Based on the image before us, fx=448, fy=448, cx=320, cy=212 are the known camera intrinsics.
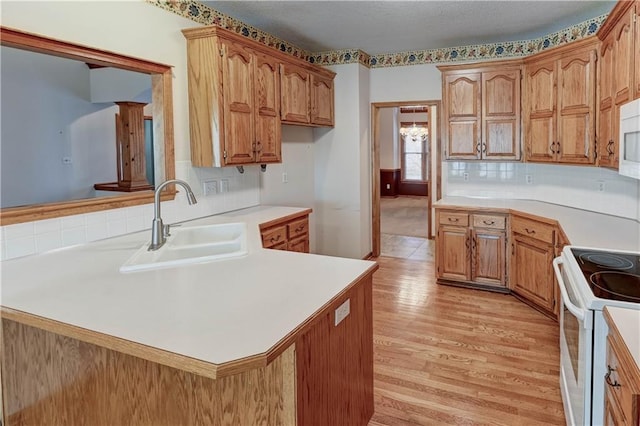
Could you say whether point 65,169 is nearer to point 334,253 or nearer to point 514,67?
point 334,253

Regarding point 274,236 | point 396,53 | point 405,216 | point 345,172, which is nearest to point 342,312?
point 274,236

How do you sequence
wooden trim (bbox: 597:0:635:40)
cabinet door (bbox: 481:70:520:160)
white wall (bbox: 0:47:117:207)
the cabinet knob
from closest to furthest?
the cabinet knob
wooden trim (bbox: 597:0:635:40)
cabinet door (bbox: 481:70:520:160)
white wall (bbox: 0:47:117:207)

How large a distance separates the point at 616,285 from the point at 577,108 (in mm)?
2314

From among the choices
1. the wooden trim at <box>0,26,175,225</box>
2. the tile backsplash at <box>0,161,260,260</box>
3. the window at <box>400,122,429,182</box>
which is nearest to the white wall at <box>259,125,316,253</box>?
the tile backsplash at <box>0,161,260,260</box>

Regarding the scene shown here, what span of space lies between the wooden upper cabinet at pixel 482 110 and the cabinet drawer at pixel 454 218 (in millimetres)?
650

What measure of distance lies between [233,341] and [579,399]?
1468 millimetres

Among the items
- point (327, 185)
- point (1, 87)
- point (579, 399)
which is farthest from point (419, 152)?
point (579, 399)

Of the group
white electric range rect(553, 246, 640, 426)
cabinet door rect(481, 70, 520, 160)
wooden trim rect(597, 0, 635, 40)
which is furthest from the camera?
cabinet door rect(481, 70, 520, 160)

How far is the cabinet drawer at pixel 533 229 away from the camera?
3.56 m

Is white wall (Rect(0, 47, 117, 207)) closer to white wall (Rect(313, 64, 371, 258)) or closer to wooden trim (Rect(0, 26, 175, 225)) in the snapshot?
wooden trim (Rect(0, 26, 175, 225))

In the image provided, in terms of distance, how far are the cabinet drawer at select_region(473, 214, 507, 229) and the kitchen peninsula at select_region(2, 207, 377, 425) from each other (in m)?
2.53

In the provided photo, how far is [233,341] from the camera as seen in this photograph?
1.26m

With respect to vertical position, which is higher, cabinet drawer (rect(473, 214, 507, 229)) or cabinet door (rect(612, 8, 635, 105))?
cabinet door (rect(612, 8, 635, 105))

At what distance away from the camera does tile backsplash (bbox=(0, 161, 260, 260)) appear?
2299 mm
